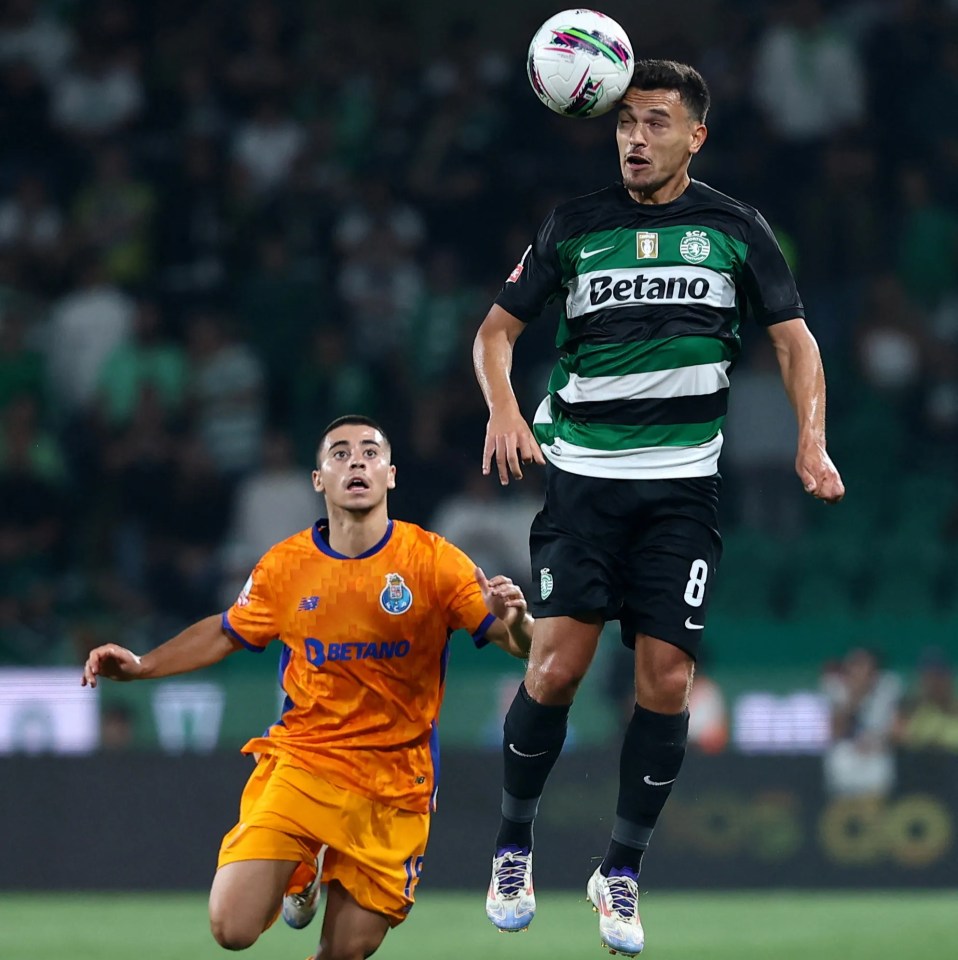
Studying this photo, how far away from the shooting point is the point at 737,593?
41.8 feet

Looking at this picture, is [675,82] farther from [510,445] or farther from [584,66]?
[510,445]

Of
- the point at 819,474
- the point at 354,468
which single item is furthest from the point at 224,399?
the point at 819,474

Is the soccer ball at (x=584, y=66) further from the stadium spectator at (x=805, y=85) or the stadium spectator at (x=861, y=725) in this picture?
the stadium spectator at (x=805, y=85)

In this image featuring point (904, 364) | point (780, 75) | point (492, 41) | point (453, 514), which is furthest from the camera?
point (492, 41)

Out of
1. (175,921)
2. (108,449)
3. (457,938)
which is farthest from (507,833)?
(108,449)

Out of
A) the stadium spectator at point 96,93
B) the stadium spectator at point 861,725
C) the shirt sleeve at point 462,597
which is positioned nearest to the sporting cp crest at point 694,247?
the shirt sleeve at point 462,597

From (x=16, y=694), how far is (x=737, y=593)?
4780mm

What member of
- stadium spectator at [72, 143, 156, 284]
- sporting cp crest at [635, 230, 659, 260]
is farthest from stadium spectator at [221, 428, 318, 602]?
sporting cp crest at [635, 230, 659, 260]

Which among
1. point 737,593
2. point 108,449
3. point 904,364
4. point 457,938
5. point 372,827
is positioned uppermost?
point 904,364

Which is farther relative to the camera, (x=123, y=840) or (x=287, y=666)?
(x=123, y=840)

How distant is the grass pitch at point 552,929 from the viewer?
8.73 meters

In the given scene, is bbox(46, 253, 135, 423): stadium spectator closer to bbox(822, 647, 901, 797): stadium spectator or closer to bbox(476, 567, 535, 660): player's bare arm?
bbox(822, 647, 901, 797): stadium spectator

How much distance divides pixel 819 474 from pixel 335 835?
2.18 meters

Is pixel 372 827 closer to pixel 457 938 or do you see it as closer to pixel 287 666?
pixel 287 666
